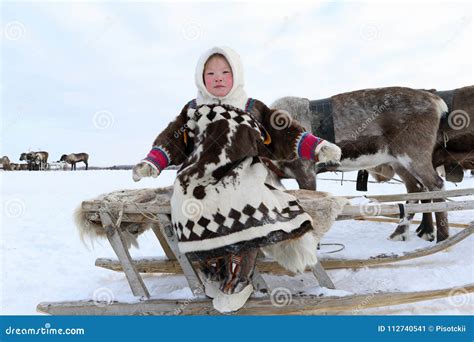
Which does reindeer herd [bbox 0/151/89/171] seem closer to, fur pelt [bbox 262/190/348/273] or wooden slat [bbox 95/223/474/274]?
wooden slat [bbox 95/223/474/274]

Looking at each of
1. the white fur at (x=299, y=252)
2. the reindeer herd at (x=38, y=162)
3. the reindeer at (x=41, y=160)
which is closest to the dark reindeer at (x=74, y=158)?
the reindeer herd at (x=38, y=162)

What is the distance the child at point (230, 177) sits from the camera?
2.20 metres

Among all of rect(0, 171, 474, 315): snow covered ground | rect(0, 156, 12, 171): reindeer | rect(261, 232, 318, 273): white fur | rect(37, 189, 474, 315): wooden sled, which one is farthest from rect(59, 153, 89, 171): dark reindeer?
rect(261, 232, 318, 273): white fur

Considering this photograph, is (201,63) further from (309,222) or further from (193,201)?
(309,222)

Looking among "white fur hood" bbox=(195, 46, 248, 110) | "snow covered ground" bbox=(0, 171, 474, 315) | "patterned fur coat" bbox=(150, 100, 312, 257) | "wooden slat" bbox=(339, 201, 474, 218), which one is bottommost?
"snow covered ground" bbox=(0, 171, 474, 315)

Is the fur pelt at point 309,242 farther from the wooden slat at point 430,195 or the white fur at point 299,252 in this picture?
the wooden slat at point 430,195

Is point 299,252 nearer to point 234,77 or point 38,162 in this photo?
point 234,77

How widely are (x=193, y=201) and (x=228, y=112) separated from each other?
2.07 feet

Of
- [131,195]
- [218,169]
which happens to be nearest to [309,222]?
[218,169]

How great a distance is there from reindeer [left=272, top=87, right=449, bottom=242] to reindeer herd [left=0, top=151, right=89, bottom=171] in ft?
99.4

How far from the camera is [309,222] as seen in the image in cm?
238

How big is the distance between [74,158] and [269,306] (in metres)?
34.8

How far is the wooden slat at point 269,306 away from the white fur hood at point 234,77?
132 centimetres

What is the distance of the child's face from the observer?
246 centimetres
